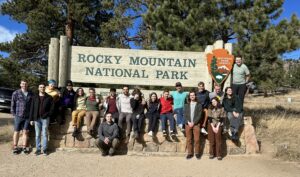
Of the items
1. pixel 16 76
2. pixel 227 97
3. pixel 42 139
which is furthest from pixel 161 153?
pixel 16 76

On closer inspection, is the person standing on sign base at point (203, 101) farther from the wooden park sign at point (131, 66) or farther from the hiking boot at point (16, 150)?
the hiking boot at point (16, 150)

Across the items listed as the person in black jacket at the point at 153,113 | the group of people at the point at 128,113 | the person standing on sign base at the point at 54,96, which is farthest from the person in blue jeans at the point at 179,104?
the person standing on sign base at the point at 54,96

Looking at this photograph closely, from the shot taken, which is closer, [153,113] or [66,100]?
[153,113]

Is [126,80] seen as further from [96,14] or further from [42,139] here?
[96,14]

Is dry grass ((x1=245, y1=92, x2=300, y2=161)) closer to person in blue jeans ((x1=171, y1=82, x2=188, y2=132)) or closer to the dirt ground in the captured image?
the dirt ground

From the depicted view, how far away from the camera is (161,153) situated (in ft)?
31.0

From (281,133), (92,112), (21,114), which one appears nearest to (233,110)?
(281,133)

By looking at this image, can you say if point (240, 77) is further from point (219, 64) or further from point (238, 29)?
point (238, 29)

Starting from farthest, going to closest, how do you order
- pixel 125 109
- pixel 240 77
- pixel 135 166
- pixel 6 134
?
pixel 6 134 < pixel 240 77 < pixel 125 109 < pixel 135 166

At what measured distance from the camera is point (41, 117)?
9.02 m

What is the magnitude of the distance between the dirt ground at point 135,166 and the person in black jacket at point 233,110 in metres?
0.66

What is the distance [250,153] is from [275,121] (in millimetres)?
2540

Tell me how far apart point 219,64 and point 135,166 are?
165 inches

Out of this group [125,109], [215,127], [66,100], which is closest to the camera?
[215,127]
